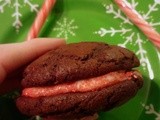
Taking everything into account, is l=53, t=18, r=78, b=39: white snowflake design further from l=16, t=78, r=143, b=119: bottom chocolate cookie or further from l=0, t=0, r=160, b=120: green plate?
l=16, t=78, r=143, b=119: bottom chocolate cookie

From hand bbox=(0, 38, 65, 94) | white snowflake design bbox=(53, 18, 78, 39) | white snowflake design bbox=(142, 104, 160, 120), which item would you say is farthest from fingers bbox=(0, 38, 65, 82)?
white snowflake design bbox=(142, 104, 160, 120)

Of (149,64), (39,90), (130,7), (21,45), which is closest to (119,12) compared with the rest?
(130,7)

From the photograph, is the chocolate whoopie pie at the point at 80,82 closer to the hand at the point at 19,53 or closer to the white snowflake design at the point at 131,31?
the hand at the point at 19,53

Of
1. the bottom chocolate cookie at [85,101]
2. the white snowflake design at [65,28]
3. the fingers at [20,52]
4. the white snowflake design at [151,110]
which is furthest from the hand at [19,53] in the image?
the white snowflake design at [151,110]

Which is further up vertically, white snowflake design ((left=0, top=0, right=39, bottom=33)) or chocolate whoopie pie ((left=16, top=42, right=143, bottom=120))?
white snowflake design ((left=0, top=0, right=39, bottom=33))

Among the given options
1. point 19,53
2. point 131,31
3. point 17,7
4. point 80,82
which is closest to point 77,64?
point 80,82

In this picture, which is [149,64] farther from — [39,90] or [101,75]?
[39,90]
